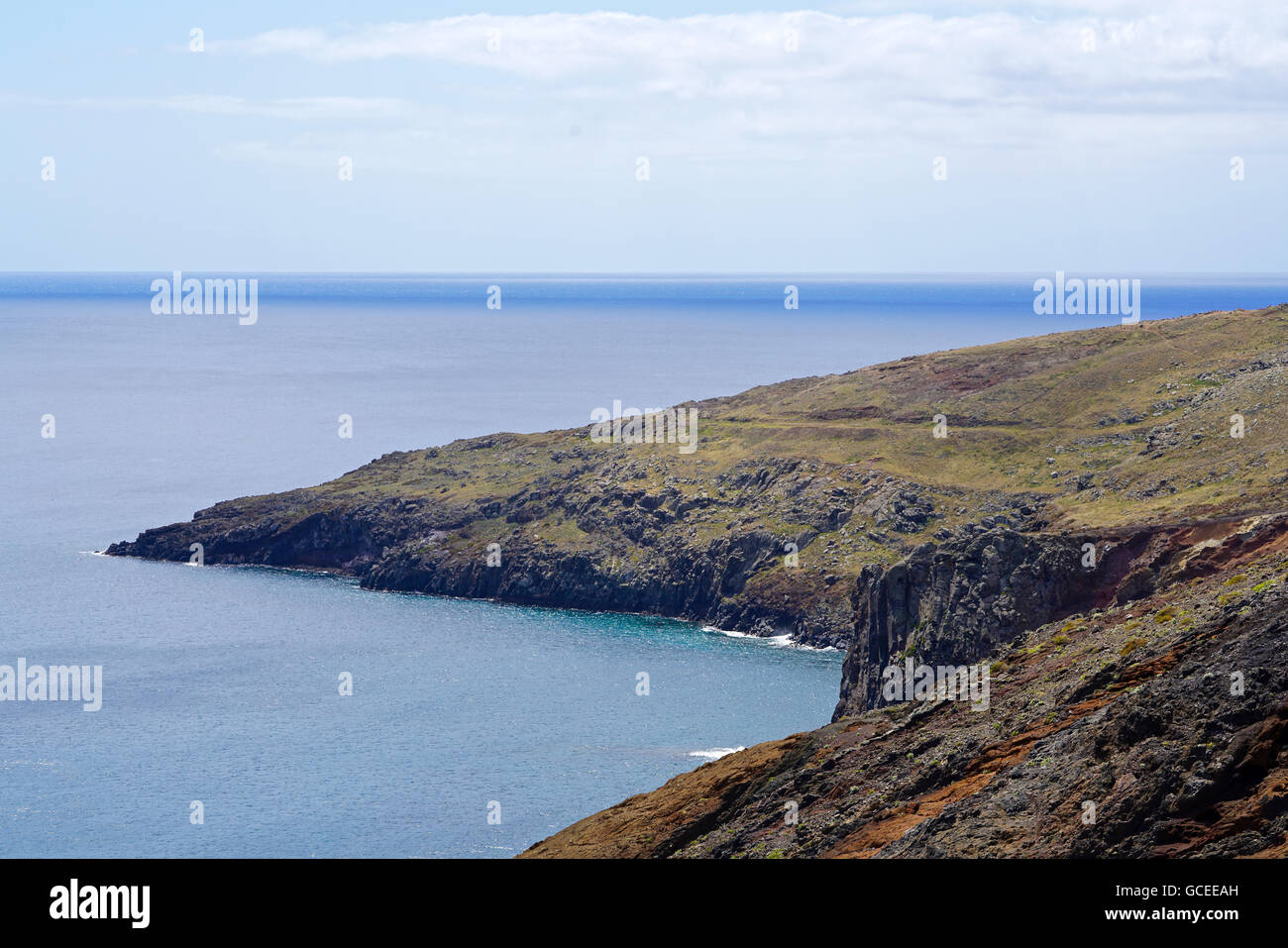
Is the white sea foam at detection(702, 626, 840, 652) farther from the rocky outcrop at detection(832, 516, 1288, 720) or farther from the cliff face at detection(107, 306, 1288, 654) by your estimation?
the rocky outcrop at detection(832, 516, 1288, 720)

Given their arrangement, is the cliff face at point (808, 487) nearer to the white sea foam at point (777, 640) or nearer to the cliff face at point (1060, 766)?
the white sea foam at point (777, 640)

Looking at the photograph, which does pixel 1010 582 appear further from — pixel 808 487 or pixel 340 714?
pixel 808 487

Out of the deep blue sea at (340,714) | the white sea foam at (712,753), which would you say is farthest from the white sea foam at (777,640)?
the white sea foam at (712,753)

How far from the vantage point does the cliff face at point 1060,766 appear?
3541cm

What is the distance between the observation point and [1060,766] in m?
40.8

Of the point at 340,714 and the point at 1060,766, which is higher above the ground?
the point at 1060,766

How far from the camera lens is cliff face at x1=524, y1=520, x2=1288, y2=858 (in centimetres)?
3541

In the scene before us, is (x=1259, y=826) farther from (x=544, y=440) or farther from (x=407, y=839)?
(x=544, y=440)

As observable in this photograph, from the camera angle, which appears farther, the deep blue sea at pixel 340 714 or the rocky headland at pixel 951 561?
the deep blue sea at pixel 340 714

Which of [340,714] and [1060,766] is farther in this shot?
[340,714]

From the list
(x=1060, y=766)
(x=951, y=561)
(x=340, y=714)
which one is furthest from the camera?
(x=340, y=714)

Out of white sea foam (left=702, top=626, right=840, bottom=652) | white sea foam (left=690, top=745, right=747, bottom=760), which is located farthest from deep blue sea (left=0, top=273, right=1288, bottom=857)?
white sea foam (left=702, top=626, right=840, bottom=652)

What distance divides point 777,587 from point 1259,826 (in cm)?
11483

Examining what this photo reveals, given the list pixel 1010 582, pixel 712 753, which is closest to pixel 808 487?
pixel 712 753
